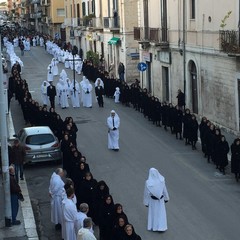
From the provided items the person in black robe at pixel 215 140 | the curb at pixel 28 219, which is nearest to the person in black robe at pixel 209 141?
the person in black robe at pixel 215 140

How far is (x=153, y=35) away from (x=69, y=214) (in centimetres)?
2318

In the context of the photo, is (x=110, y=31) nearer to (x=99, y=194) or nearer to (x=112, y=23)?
(x=112, y=23)

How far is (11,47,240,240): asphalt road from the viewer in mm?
14398

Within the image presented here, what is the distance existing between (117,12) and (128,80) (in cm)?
546

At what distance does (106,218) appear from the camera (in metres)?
12.9

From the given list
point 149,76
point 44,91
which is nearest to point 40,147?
point 44,91

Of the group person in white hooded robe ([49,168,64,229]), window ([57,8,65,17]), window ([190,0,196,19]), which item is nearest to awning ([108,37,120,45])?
window ([190,0,196,19])

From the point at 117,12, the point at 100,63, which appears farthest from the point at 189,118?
the point at 100,63

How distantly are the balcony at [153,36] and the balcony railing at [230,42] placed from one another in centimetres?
873

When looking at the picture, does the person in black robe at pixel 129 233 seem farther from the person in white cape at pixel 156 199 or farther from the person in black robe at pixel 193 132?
the person in black robe at pixel 193 132

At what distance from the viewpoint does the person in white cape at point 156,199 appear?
13617mm

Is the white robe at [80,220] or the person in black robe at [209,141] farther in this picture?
the person in black robe at [209,141]

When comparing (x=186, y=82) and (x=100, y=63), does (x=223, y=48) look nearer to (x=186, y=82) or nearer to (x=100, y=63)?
(x=186, y=82)

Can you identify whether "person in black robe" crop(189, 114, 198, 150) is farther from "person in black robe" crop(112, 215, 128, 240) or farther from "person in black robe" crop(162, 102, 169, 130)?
"person in black robe" crop(112, 215, 128, 240)
